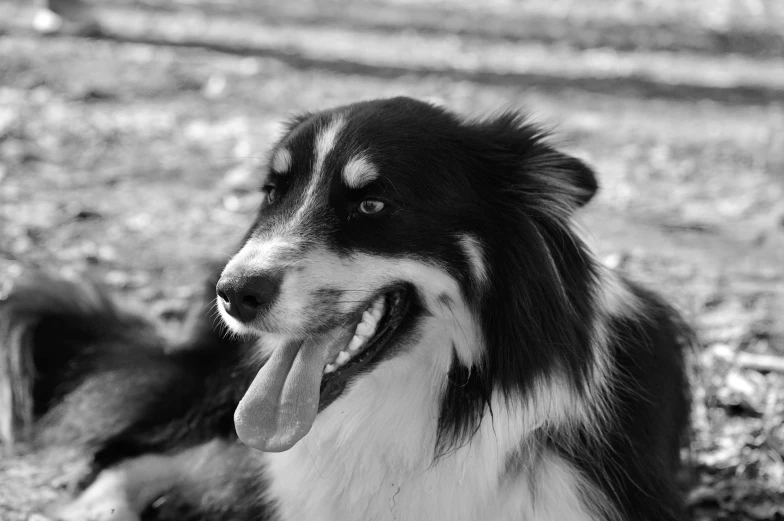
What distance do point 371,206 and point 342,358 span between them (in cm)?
49

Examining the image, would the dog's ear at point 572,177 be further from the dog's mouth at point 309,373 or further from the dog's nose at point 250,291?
the dog's nose at point 250,291

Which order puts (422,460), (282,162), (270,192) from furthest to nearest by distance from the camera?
(270,192) → (282,162) → (422,460)

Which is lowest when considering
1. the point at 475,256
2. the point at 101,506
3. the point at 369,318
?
Result: the point at 101,506

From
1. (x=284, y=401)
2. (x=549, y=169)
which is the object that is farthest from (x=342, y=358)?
(x=549, y=169)

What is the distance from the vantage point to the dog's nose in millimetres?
2414

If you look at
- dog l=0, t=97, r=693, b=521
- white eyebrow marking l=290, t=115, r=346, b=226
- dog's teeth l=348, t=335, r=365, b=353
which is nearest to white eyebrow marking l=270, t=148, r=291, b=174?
dog l=0, t=97, r=693, b=521

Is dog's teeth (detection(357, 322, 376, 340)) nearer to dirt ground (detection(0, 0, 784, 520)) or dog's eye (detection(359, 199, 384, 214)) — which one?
dog's eye (detection(359, 199, 384, 214))

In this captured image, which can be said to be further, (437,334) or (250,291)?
(437,334)

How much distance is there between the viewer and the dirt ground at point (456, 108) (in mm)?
4211

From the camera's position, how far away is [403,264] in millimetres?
2578

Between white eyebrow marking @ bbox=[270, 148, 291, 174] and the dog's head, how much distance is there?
0.08 metres

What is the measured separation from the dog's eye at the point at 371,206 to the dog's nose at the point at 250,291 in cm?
37

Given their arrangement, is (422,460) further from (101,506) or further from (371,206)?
(101,506)

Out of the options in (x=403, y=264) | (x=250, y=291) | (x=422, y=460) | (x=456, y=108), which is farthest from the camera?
(x=456, y=108)
